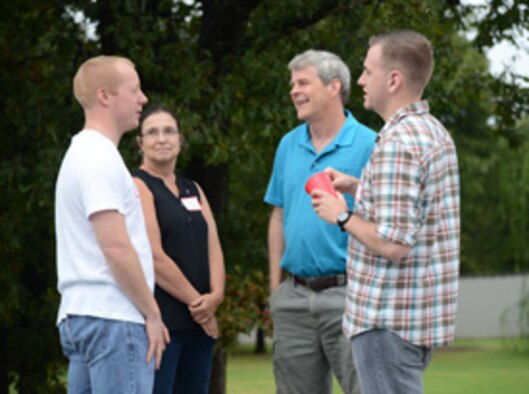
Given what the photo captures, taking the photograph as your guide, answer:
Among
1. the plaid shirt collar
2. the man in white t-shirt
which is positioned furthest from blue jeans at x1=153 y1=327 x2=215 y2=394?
the plaid shirt collar

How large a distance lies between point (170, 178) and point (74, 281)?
1548mm

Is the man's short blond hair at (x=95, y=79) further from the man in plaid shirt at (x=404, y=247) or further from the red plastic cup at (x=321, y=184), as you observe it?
the man in plaid shirt at (x=404, y=247)

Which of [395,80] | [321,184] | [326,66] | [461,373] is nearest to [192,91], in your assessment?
[326,66]

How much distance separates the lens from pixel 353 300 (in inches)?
135

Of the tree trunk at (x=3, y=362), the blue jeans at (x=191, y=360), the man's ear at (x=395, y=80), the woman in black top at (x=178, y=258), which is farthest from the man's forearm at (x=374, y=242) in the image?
the tree trunk at (x=3, y=362)

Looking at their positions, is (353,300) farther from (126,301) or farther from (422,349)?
(126,301)

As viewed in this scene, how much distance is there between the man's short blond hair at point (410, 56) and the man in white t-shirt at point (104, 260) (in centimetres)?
93

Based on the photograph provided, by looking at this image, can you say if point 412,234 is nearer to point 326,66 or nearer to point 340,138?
point 340,138

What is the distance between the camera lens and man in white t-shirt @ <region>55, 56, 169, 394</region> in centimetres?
354

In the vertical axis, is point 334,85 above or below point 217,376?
above

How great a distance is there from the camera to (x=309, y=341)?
15.3 feet

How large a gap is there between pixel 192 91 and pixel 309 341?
5042mm

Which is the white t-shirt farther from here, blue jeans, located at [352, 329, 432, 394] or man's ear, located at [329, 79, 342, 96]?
man's ear, located at [329, 79, 342, 96]

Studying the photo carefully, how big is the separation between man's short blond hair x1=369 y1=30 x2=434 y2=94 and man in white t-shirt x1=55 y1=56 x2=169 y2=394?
3.07 ft
